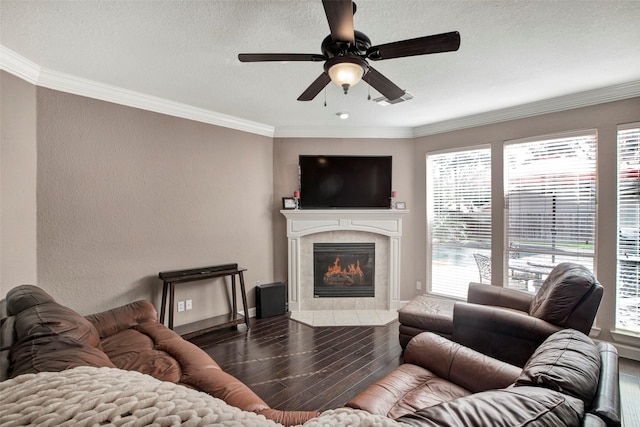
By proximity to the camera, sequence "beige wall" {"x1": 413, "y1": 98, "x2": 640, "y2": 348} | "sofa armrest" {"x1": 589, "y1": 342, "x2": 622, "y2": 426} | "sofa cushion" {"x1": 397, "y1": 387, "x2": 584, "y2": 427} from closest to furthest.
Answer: "sofa cushion" {"x1": 397, "y1": 387, "x2": 584, "y2": 427}, "sofa armrest" {"x1": 589, "y1": 342, "x2": 622, "y2": 426}, "beige wall" {"x1": 413, "y1": 98, "x2": 640, "y2": 348}

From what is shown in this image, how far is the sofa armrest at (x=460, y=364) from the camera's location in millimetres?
1567

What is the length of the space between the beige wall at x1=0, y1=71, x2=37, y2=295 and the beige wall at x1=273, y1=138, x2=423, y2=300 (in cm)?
266

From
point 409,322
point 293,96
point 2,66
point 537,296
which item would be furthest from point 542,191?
point 2,66

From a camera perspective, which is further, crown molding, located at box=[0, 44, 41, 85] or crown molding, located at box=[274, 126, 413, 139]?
crown molding, located at box=[274, 126, 413, 139]

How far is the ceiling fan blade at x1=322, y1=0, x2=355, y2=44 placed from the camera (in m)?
1.26

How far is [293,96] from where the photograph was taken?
121 inches

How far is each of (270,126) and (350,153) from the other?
130 cm

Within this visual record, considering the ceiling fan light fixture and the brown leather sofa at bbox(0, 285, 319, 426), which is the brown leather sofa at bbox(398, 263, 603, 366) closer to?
the brown leather sofa at bbox(0, 285, 319, 426)

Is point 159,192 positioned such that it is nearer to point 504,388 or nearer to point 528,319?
point 504,388

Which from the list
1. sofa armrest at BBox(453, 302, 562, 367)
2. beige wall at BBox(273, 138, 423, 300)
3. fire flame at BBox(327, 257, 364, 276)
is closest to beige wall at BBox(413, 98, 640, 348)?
beige wall at BBox(273, 138, 423, 300)

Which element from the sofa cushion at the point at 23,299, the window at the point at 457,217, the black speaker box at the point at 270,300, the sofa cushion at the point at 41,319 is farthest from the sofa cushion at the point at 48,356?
the window at the point at 457,217

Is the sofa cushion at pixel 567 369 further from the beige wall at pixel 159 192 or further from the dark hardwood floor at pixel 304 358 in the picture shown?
the beige wall at pixel 159 192

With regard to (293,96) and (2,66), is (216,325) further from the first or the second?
(2,66)

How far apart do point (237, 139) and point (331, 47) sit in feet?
8.68
